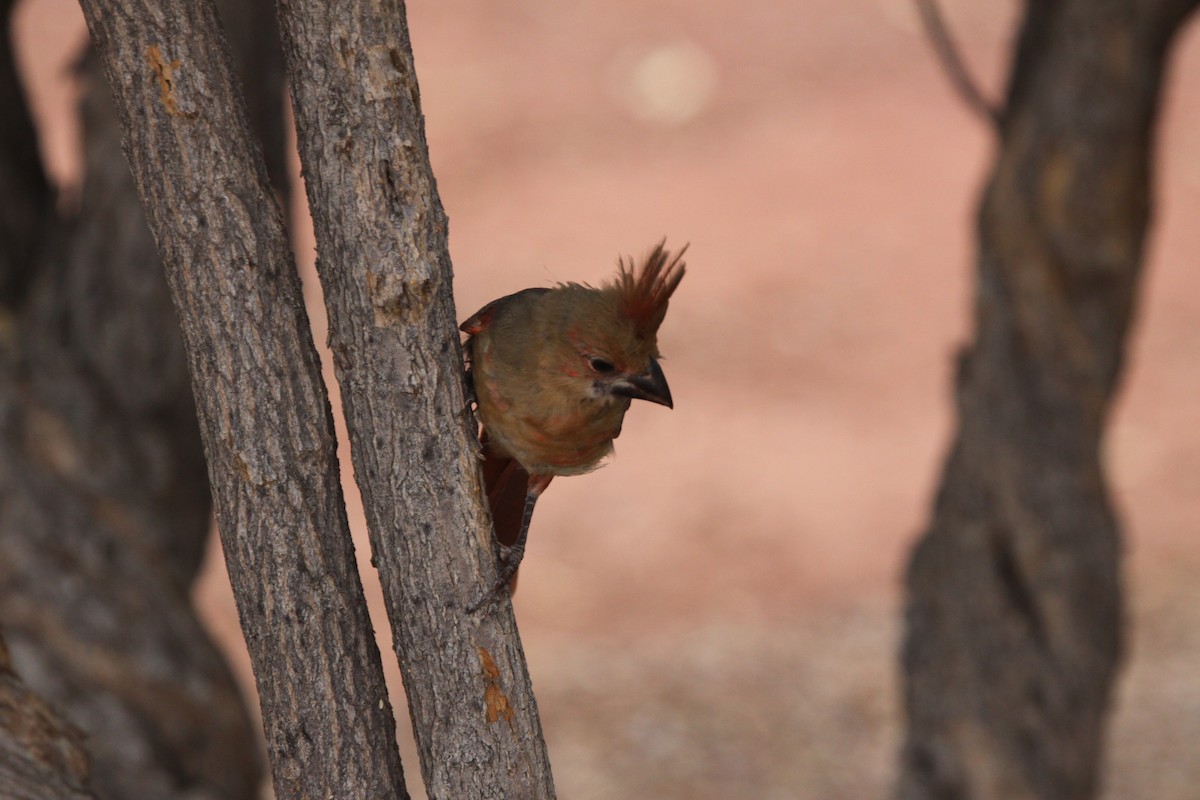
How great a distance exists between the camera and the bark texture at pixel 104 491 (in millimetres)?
2580

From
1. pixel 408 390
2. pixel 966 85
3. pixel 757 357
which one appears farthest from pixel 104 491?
pixel 757 357

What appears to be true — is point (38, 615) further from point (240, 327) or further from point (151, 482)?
point (240, 327)

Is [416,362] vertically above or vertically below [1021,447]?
below

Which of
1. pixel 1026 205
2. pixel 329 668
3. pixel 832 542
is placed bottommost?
pixel 329 668

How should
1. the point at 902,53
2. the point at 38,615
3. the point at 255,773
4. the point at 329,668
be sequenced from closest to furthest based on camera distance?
the point at 329,668 < the point at 38,615 < the point at 255,773 < the point at 902,53

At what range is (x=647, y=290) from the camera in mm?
2076

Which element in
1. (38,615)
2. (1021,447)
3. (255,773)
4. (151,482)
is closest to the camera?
(38,615)

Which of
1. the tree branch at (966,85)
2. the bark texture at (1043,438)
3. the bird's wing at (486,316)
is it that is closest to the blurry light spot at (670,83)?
the tree branch at (966,85)

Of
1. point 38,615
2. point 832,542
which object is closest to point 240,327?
point 38,615

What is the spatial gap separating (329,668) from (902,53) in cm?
1294

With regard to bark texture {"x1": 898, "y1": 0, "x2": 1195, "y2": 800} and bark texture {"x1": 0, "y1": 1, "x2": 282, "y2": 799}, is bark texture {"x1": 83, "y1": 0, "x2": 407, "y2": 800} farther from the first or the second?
bark texture {"x1": 898, "y1": 0, "x2": 1195, "y2": 800}

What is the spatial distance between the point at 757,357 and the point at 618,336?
681 centimetres

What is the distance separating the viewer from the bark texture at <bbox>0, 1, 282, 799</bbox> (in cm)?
258

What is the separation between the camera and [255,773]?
292cm
